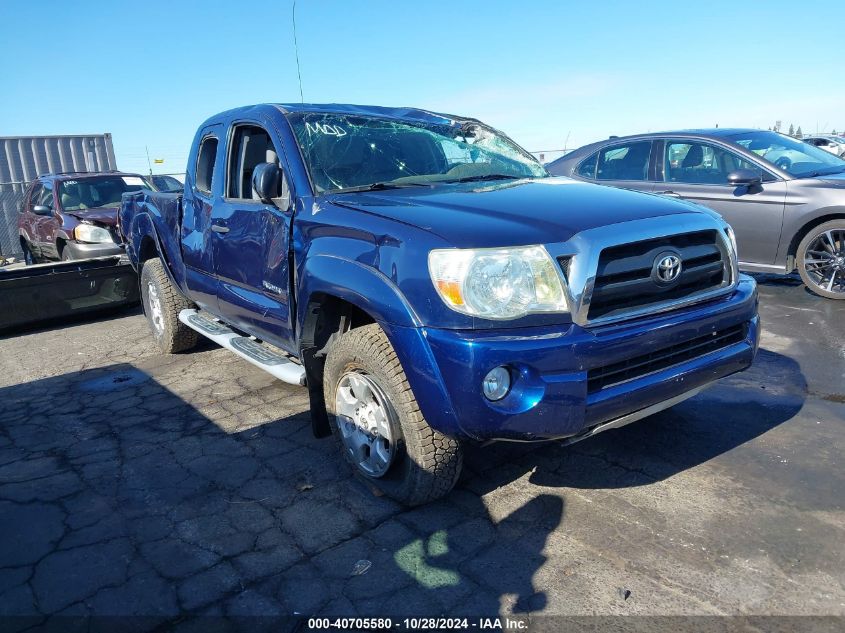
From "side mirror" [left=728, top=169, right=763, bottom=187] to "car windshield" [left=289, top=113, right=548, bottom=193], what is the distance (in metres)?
3.01

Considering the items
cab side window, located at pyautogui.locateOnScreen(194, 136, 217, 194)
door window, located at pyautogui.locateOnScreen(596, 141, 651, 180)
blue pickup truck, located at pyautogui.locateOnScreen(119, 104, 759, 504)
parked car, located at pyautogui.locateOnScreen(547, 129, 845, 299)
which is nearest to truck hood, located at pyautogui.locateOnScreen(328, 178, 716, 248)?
blue pickup truck, located at pyautogui.locateOnScreen(119, 104, 759, 504)

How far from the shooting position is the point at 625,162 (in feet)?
24.3

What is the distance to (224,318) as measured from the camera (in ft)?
15.2

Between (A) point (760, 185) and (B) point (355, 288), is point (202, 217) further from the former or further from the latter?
(A) point (760, 185)

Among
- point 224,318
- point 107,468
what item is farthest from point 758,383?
point 107,468

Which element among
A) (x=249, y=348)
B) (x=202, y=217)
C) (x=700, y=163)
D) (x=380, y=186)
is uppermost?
(x=380, y=186)

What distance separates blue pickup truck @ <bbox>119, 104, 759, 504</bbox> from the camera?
8.27 ft

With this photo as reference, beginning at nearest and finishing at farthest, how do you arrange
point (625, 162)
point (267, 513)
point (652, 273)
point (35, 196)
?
point (652, 273), point (267, 513), point (625, 162), point (35, 196)

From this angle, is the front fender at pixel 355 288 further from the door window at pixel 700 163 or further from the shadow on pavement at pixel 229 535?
the door window at pixel 700 163

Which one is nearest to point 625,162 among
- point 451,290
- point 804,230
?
point 804,230

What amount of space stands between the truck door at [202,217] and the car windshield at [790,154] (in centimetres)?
531

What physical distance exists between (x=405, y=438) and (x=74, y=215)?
8.09 meters

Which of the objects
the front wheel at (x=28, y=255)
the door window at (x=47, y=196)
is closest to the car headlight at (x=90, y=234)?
the door window at (x=47, y=196)

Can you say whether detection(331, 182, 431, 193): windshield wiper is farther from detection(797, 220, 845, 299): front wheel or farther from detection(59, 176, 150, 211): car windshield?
detection(59, 176, 150, 211): car windshield
